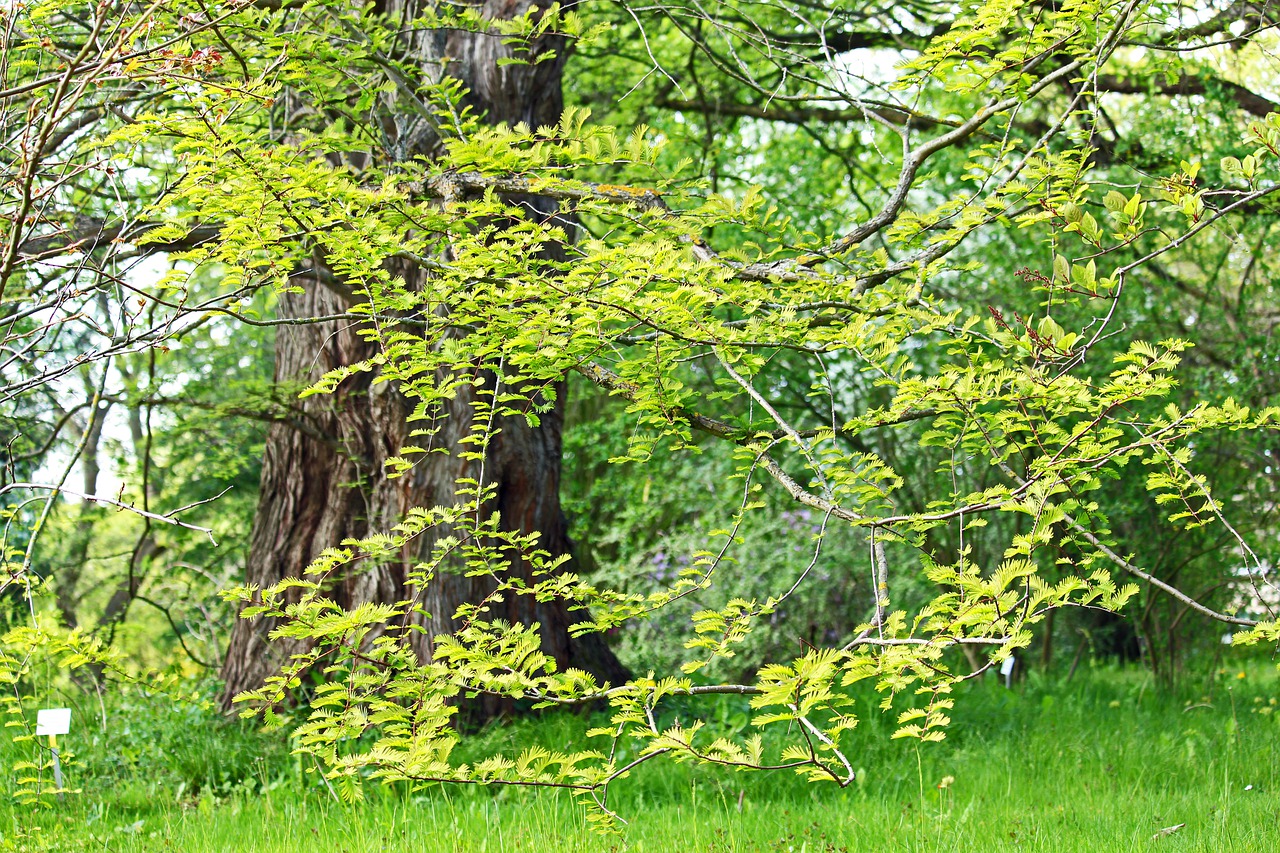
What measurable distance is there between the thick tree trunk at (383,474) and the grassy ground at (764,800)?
62 centimetres

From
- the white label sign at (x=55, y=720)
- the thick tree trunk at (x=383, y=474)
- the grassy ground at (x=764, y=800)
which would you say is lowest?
the grassy ground at (x=764, y=800)

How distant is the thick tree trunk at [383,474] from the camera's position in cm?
568

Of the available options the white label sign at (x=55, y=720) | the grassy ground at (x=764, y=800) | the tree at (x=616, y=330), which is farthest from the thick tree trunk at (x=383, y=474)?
the white label sign at (x=55, y=720)

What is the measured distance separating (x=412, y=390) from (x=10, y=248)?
1.31 m

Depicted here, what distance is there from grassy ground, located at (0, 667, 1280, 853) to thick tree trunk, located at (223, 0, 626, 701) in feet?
2.05

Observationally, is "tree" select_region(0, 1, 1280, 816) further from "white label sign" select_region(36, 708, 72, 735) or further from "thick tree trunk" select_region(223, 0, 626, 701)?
"white label sign" select_region(36, 708, 72, 735)

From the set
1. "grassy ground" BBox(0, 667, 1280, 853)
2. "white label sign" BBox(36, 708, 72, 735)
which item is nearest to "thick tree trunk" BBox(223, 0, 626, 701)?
"grassy ground" BBox(0, 667, 1280, 853)

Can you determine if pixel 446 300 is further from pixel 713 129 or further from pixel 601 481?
pixel 713 129

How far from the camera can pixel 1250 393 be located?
7230 millimetres

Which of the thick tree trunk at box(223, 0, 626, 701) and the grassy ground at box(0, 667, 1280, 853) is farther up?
the thick tree trunk at box(223, 0, 626, 701)

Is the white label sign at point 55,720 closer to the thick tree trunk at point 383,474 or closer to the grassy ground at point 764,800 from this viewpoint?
the grassy ground at point 764,800

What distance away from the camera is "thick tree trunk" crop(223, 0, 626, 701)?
5680mm

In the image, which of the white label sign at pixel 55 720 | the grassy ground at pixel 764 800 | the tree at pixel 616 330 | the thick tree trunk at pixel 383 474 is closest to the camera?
the tree at pixel 616 330

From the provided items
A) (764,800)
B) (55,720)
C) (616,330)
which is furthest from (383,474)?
(616,330)
